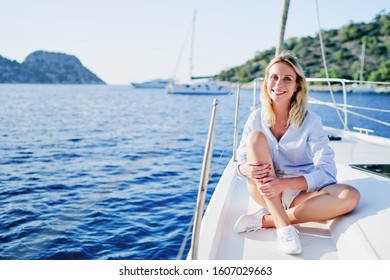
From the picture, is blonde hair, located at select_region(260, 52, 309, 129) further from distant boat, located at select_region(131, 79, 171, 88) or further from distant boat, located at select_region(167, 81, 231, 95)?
distant boat, located at select_region(131, 79, 171, 88)

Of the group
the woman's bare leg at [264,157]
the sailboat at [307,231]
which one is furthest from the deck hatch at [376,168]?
the woman's bare leg at [264,157]

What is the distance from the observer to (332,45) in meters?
67.8

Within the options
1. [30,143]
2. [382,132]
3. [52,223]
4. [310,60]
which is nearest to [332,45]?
[310,60]

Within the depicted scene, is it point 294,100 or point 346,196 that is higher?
point 294,100

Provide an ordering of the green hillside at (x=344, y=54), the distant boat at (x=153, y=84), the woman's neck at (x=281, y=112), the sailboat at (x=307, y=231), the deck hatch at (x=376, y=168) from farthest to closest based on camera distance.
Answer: the distant boat at (x=153, y=84) < the green hillside at (x=344, y=54) < the deck hatch at (x=376, y=168) < the woman's neck at (x=281, y=112) < the sailboat at (x=307, y=231)

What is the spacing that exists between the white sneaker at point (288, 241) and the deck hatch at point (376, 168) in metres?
1.16

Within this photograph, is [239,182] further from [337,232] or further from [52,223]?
[52,223]

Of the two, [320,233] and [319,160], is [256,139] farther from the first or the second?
[320,233]

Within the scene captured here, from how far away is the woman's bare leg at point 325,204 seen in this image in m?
1.80

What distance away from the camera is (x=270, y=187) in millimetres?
1785

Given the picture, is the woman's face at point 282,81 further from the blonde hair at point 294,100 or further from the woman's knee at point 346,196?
the woman's knee at point 346,196

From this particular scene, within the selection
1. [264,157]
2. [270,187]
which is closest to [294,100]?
[264,157]

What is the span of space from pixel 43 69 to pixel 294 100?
77.6 metres

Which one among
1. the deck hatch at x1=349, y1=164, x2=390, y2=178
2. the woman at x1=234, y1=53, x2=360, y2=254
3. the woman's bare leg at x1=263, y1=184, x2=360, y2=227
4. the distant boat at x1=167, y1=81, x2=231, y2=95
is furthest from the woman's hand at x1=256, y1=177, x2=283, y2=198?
the distant boat at x1=167, y1=81, x2=231, y2=95
